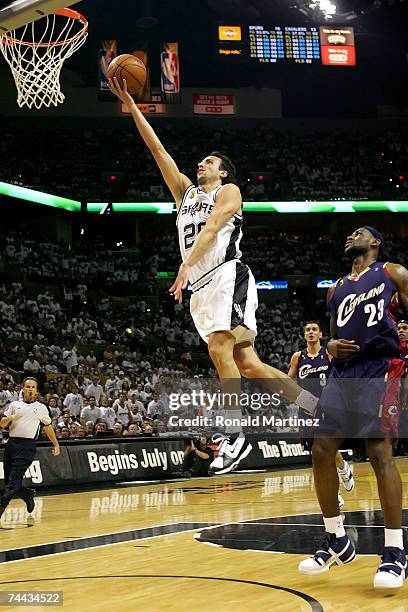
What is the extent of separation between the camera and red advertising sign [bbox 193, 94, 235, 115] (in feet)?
98.0

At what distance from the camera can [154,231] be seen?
102ft

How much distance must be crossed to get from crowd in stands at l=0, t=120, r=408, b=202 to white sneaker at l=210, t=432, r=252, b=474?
74.9 ft

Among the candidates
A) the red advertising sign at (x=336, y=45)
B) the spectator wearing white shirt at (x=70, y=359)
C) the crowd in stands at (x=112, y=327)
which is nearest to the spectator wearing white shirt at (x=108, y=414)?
the crowd in stands at (x=112, y=327)

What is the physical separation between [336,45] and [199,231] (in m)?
23.7

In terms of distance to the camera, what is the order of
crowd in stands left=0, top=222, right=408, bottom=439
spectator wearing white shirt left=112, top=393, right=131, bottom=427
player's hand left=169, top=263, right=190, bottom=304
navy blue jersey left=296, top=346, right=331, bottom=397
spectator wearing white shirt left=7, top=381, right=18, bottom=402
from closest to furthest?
1. player's hand left=169, top=263, right=190, bottom=304
2. navy blue jersey left=296, top=346, right=331, bottom=397
3. spectator wearing white shirt left=7, top=381, right=18, bottom=402
4. spectator wearing white shirt left=112, top=393, right=131, bottom=427
5. crowd in stands left=0, top=222, right=408, bottom=439

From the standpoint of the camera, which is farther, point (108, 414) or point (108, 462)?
point (108, 414)

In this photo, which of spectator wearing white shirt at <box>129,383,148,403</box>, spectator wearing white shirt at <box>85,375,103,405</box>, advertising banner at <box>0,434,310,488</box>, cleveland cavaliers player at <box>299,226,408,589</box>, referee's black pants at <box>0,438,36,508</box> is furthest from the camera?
spectator wearing white shirt at <box>129,383,148,403</box>

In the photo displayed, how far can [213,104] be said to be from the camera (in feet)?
98.5

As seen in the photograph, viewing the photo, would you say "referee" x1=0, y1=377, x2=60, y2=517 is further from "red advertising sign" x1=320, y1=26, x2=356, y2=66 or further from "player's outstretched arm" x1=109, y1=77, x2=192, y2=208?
"red advertising sign" x1=320, y1=26, x2=356, y2=66

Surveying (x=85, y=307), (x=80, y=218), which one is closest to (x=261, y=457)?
(x=85, y=307)

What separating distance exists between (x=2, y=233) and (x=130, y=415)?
37.7 ft

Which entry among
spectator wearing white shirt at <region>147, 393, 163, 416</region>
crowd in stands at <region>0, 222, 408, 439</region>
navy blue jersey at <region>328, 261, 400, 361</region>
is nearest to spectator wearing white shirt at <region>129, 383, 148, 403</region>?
crowd in stands at <region>0, 222, 408, 439</region>

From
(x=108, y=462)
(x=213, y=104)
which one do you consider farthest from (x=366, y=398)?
(x=213, y=104)

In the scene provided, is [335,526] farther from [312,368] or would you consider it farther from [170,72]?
[170,72]
